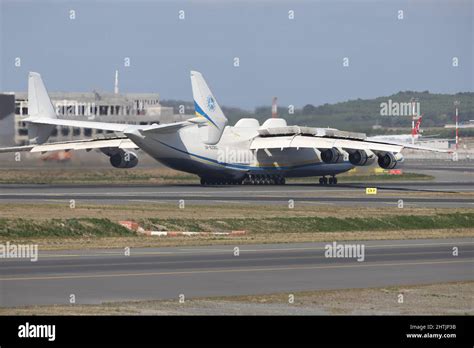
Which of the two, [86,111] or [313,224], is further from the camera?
[86,111]

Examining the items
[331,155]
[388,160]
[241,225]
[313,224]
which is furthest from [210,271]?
[331,155]

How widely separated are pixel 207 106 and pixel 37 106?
45.9ft

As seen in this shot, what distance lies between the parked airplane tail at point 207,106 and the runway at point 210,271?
1453 inches

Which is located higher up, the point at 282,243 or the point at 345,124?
the point at 345,124

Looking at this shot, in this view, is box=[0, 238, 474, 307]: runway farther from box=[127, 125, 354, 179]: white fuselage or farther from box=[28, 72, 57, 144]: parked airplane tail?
box=[28, 72, 57, 144]: parked airplane tail

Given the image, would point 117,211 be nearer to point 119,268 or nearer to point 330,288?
point 119,268

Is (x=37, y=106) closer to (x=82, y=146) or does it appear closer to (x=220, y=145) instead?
(x=82, y=146)

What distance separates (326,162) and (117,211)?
3658 cm

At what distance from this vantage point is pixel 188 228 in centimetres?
4956

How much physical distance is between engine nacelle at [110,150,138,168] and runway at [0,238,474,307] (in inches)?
1592

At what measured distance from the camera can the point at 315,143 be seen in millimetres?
82688

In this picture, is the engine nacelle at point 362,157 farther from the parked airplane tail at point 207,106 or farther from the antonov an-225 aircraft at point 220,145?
the parked airplane tail at point 207,106
